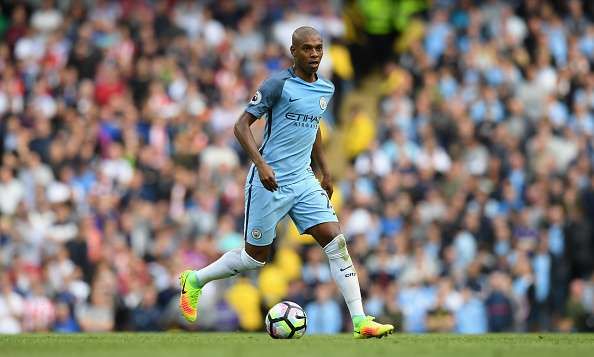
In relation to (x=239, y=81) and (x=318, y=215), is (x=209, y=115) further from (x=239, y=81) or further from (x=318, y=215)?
(x=318, y=215)

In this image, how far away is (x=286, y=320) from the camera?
469 inches

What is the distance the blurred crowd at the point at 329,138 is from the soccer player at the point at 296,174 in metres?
5.94

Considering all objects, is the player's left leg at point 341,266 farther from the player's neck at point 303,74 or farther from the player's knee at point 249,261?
the player's neck at point 303,74

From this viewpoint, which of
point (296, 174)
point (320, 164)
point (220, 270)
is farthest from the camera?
point (320, 164)

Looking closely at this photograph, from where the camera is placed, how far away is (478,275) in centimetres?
1864

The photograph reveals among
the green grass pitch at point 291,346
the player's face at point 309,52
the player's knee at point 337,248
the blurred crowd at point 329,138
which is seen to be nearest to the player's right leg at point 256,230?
the player's knee at point 337,248

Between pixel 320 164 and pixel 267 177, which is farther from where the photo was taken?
pixel 320 164

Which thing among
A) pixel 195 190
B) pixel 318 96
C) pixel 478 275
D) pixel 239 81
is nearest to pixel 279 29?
pixel 239 81

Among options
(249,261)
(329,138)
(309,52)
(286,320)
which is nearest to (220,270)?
(249,261)

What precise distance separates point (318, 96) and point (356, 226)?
7.96 metres

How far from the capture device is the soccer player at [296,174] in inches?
454

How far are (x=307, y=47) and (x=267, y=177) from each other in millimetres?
1069

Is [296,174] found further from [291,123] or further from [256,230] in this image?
[256,230]

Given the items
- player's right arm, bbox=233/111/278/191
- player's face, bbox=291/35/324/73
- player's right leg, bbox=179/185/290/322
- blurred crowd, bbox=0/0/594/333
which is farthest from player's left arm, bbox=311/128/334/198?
blurred crowd, bbox=0/0/594/333
